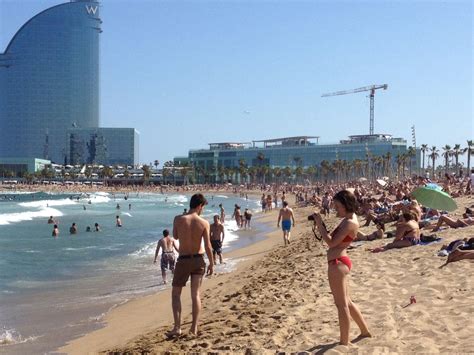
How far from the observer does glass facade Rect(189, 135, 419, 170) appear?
382 feet

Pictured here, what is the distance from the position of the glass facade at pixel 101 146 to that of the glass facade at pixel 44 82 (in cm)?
341

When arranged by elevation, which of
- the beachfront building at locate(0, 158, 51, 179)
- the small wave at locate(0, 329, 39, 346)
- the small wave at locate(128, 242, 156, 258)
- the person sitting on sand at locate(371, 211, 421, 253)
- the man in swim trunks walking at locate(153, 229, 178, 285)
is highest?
the beachfront building at locate(0, 158, 51, 179)

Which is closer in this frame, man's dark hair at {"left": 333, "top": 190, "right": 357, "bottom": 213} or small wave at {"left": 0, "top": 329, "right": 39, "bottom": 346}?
man's dark hair at {"left": 333, "top": 190, "right": 357, "bottom": 213}

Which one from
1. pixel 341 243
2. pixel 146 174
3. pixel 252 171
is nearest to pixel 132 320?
pixel 341 243

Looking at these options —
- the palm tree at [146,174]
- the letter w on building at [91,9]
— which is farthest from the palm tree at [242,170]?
the letter w on building at [91,9]

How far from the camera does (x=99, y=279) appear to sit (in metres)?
12.6

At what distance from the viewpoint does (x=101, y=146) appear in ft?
512

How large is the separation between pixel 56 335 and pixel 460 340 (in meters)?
5.11

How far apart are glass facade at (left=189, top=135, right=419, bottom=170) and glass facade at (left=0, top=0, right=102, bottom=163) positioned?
133 ft

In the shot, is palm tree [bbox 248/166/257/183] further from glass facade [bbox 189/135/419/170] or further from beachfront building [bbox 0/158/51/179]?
beachfront building [bbox 0/158/51/179]

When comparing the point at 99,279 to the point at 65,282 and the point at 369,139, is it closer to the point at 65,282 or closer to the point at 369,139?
the point at 65,282

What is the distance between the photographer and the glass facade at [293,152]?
116 meters

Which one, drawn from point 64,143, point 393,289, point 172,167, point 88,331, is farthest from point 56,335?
point 64,143

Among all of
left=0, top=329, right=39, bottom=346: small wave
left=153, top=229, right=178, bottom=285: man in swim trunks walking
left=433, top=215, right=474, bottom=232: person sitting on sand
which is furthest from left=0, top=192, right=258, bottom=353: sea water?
left=433, top=215, right=474, bottom=232: person sitting on sand
